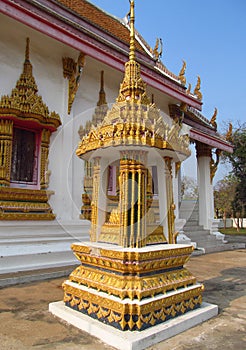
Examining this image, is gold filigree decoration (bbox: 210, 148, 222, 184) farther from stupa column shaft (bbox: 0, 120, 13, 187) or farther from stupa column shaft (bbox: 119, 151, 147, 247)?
stupa column shaft (bbox: 119, 151, 147, 247)

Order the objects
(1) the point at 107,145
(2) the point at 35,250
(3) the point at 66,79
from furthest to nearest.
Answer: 1. (3) the point at 66,79
2. (2) the point at 35,250
3. (1) the point at 107,145

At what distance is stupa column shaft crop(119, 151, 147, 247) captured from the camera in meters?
3.55

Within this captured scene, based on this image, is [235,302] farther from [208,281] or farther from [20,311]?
[20,311]

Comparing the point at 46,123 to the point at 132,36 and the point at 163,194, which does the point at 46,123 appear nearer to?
the point at 132,36

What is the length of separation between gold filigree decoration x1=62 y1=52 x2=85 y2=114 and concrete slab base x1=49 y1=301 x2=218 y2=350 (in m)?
5.16

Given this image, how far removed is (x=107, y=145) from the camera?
3533mm

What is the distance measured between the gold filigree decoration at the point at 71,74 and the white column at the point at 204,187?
6.80 meters

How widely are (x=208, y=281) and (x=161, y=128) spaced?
337cm

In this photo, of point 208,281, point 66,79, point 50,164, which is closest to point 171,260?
point 208,281

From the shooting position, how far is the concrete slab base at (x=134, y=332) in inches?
111

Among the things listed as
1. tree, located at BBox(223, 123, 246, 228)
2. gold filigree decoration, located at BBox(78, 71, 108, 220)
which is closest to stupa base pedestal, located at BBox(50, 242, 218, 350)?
gold filigree decoration, located at BBox(78, 71, 108, 220)

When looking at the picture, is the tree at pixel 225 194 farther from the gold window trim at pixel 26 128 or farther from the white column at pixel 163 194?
the white column at pixel 163 194

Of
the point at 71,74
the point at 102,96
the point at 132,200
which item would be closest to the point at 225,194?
the point at 102,96

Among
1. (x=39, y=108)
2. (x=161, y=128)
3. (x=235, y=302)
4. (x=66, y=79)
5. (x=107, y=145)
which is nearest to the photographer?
(x=107, y=145)
